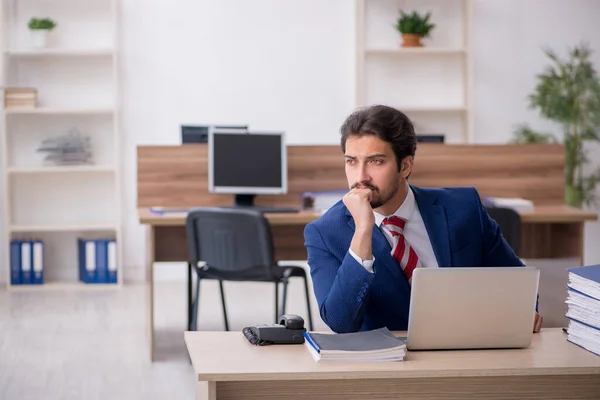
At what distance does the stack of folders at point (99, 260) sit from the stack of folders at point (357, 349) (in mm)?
4861

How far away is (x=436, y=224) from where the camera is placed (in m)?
2.48

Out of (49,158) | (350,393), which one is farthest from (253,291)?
(350,393)

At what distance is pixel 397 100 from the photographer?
705cm

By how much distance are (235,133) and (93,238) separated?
2.37 metres

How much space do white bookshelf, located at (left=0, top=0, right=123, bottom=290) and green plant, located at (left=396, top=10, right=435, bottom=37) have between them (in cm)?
202

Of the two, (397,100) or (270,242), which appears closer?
(270,242)

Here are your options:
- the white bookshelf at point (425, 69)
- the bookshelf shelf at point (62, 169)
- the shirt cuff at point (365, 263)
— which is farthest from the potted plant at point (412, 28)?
the shirt cuff at point (365, 263)

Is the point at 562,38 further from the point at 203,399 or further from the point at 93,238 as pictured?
the point at 203,399

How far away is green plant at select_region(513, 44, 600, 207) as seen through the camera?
675 cm

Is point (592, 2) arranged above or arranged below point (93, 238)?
above

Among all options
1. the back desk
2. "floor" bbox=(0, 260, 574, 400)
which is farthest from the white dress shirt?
the back desk

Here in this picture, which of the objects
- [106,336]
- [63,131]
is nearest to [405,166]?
[106,336]

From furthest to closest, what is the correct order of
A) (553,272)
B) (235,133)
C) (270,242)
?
(235,133), (270,242), (553,272)

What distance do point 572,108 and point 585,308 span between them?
4944mm
